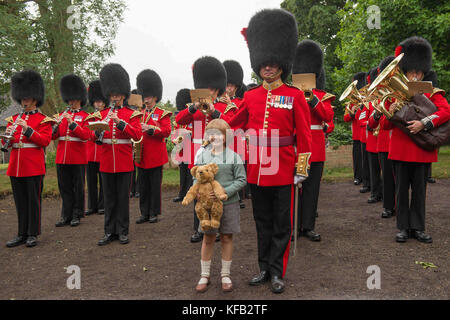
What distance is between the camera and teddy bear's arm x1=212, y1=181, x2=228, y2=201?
11.4ft

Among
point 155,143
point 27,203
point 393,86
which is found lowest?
point 27,203

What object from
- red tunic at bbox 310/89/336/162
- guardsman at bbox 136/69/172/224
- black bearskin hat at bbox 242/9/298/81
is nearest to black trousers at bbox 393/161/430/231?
red tunic at bbox 310/89/336/162

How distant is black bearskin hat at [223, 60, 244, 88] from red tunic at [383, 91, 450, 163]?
3.80 meters

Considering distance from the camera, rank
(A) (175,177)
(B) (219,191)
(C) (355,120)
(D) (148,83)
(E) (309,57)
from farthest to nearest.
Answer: (A) (175,177) < (C) (355,120) < (D) (148,83) < (E) (309,57) < (B) (219,191)

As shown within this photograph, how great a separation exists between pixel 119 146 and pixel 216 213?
2.43 meters

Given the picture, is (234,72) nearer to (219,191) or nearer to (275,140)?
(275,140)

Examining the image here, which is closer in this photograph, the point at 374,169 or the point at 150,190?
the point at 150,190

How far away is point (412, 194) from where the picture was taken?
5035 millimetres

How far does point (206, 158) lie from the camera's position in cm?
376

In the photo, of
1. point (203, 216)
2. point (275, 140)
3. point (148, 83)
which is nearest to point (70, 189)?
point (148, 83)

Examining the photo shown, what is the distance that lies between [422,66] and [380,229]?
2329mm

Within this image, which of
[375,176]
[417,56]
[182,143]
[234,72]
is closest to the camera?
[417,56]

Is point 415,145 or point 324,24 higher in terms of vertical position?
point 324,24

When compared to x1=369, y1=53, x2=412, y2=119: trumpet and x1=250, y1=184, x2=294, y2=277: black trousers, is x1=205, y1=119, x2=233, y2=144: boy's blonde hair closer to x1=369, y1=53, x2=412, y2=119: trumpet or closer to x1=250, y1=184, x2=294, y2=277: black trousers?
x1=250, y1=184, x2=294, y2=277: black trousers
